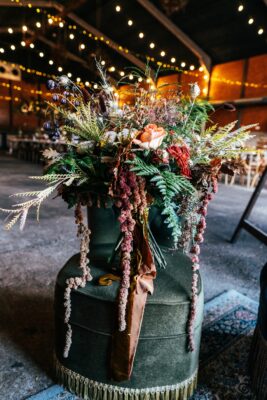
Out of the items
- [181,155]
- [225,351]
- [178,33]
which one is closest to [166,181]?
[181,155]

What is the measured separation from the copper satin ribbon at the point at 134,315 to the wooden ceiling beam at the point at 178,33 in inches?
370

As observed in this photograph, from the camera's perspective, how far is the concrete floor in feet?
4.72

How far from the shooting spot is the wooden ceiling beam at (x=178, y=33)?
8.85 m

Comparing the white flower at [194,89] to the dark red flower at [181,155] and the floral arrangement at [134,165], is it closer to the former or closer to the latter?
the floral arrangement at [134,165]

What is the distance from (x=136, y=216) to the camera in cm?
120

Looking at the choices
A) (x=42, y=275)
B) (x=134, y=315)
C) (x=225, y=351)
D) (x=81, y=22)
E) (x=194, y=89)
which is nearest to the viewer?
(x=134, y=315)

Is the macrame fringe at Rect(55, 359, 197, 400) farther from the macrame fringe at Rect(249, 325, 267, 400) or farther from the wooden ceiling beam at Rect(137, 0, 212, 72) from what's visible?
the wooden ceiling beam at Rect(137, 0, 212, 72)

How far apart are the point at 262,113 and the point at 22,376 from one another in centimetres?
1048

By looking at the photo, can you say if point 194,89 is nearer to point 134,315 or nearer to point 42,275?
point 134,315

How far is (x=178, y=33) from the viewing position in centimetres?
963

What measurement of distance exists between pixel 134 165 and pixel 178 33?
10143 mm

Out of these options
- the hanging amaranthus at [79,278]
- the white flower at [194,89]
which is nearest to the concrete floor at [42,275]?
the hanging amaranthus at [79,278]

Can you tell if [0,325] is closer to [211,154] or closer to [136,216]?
[136,216]

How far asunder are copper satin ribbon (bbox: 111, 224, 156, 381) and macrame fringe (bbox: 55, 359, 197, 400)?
9 centimetres
